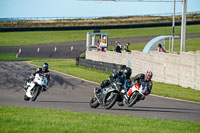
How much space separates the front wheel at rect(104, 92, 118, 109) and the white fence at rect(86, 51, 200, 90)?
9.65 metres

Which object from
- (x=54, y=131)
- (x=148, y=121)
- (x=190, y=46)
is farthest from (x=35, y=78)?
(x=190, y=46)

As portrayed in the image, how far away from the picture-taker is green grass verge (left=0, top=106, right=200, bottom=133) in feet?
31.6

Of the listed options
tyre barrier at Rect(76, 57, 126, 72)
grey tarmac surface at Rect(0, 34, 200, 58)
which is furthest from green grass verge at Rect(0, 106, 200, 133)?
grey tarmac surface at Rect(0, 34, 200, 58)

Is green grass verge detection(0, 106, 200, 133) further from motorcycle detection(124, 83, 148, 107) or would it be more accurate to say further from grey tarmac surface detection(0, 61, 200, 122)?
motorcycle detection(124, 83, 148, 107)

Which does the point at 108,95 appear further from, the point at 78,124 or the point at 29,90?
the point at 78,124

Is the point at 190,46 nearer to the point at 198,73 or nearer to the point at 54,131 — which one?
the point at 198,73

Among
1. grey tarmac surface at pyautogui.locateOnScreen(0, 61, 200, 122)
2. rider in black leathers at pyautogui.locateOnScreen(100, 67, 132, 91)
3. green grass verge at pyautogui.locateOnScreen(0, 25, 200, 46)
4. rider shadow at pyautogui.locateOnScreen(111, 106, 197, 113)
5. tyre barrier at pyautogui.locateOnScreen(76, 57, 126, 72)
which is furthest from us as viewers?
green grass verge at pyautogui.locateOnScreen(0, 25, 200, 46)

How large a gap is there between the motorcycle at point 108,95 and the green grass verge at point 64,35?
181ft

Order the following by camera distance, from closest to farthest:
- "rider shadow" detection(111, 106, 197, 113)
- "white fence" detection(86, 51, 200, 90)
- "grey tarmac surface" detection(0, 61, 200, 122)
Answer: "grey tarmac surface" detection(0, 61, 200, 122), "rider shadow" detection(111, 106, 197, 113), "white fence" detection(86, 51, 200, 90)

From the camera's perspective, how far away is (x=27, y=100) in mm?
17609

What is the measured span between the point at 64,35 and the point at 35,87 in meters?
63.6

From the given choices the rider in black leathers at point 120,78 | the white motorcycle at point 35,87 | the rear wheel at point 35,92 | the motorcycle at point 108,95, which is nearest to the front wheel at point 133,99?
the rider in black leathers at point 120,78

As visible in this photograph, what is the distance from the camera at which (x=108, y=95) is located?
14.7m

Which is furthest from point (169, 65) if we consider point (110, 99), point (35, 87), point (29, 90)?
point (110, 99)
